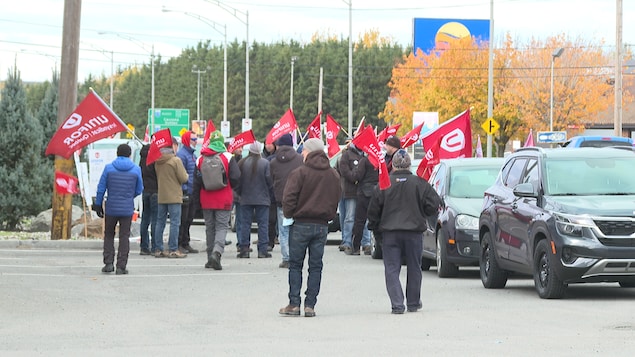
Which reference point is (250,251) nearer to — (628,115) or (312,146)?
(312,146)

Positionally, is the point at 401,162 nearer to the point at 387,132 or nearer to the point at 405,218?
the point at 405,218

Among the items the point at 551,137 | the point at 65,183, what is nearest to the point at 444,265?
the point at 65,183

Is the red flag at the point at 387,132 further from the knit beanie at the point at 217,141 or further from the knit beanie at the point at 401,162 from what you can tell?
the knit beanie at the point at 401,162

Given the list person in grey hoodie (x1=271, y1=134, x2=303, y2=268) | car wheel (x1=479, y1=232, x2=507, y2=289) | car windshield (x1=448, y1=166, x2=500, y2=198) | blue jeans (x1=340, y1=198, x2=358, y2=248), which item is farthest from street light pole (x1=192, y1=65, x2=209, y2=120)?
car wheel (x1=479, y1=232, x2=507, y2=289)

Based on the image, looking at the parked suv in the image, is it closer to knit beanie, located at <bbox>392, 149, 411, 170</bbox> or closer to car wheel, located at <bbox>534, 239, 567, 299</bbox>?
car wheel, located at <bbox>534, 239, 567, 299</bbox>

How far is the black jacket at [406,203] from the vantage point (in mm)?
13820

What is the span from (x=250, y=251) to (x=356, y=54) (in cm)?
12115

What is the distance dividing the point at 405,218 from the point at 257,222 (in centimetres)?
781

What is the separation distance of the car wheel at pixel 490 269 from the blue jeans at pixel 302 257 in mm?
3504

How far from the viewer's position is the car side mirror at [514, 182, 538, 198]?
15.2 meters

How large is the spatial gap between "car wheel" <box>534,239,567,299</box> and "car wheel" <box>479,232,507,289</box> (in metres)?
1.38

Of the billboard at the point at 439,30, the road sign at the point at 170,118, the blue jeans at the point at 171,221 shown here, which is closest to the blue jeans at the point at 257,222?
the blue jeans at the point at 171,221

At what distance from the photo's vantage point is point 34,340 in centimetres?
1143

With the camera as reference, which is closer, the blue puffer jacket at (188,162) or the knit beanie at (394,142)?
the knit beanie at (394,142)
